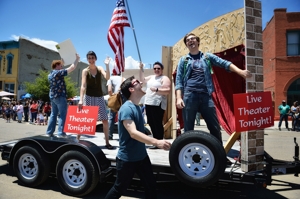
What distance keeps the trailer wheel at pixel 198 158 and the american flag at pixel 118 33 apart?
14.1 feet

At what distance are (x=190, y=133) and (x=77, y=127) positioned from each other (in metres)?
2.19

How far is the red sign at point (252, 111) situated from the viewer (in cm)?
286

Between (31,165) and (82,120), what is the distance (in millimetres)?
1147

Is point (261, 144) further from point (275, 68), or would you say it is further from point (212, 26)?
point (275, 68)

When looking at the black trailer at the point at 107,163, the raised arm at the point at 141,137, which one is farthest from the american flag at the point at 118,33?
the raised arm at the point at 141,137

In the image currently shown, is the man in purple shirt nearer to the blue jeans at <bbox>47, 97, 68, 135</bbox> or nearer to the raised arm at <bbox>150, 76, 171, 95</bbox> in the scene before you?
the blue jeans at <bbox>47, 97, 68, 135</bbox>

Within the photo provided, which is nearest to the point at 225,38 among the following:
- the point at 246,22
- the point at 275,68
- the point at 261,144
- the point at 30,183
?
the point at 246,22

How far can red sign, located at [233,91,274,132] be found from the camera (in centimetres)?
286

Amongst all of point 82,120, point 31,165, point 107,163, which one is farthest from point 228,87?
point 31,165

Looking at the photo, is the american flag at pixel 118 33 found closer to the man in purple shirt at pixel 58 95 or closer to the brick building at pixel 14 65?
the man in purple shirt at pixel 58 95

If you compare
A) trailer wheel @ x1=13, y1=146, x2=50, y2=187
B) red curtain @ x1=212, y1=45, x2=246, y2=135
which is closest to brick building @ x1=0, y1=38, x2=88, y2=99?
trailer wheel @ x1=13, y1=146, x2=50, y2=187

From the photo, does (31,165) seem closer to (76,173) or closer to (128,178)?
(76,173)

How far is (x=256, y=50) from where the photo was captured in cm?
303

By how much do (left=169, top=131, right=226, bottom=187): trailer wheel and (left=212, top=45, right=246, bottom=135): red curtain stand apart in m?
2.19
